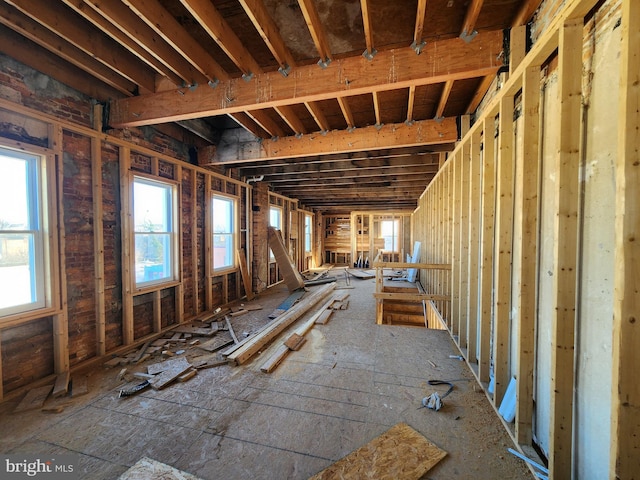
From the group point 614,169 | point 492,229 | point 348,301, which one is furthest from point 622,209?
point 348,301

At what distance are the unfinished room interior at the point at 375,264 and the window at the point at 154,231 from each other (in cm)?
4

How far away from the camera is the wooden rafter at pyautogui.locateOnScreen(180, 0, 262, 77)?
190 cm

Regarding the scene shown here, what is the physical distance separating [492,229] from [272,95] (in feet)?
8.33

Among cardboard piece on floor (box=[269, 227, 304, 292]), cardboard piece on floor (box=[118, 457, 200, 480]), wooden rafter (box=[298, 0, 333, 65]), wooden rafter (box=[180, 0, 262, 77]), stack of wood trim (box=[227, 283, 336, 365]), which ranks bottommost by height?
cardboard piece on floor (box=[118, 457, 200, 480])

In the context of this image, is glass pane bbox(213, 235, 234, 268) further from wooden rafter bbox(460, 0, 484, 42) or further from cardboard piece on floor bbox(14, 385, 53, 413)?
wooden rafter bbox(460, 0, 484, 42)

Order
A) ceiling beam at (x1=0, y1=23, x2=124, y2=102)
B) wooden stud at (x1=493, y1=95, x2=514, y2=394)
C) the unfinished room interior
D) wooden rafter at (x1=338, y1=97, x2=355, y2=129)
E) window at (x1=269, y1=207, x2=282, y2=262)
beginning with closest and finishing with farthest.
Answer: the unfinished room interior < wooden stud at (x1=493, y1=95, x2=514, y2=394) < ceiling beam at (x1=0, y1=23, x2=124, y2=102) < wooden rafter at (x1=338, y1=97, x2=355, y2=129) < window at (x1=269, y1=207, x2=282, y2=262)

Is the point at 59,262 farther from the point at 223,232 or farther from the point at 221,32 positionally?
the point at 223,232

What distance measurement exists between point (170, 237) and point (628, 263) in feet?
16.1

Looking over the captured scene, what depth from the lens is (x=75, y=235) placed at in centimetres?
292

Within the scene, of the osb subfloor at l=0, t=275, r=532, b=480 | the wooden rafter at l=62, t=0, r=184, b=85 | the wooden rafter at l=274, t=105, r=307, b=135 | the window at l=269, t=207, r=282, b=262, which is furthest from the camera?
the window at l=269, t=207, r=282, b=262

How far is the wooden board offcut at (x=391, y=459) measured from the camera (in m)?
1.60

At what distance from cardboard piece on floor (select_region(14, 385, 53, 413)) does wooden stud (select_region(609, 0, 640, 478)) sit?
3.97 metres

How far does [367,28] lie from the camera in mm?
2010

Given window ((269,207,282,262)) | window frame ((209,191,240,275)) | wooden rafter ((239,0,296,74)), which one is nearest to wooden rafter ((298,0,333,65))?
wooden rafter ((239,0,296,74))
